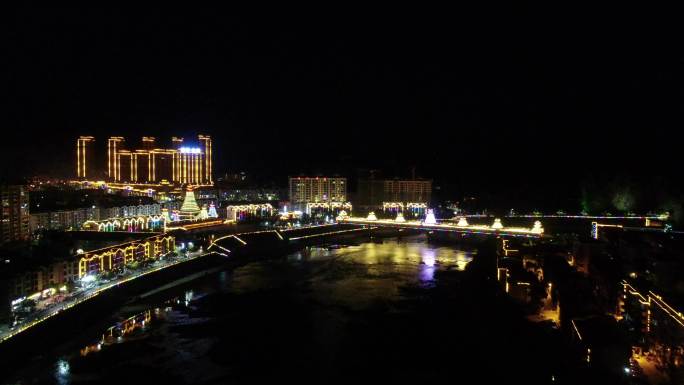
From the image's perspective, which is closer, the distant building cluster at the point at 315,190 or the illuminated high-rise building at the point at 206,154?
the distant building cluster at the point at 315,190

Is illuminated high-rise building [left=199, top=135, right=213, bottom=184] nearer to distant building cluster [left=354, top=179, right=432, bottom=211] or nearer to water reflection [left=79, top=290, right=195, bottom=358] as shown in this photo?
distant building cluster [left=354, top=179, right=432, bottom=211]

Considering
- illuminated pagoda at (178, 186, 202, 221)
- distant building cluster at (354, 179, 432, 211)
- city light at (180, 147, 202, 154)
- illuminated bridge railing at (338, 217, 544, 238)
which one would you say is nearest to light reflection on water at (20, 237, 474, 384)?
illuminated bridge railing at (338, 217, 544, 238)

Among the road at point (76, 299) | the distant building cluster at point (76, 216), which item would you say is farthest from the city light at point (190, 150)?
the road at point (76, 299)

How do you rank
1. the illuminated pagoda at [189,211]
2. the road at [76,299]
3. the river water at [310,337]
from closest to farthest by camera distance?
the river water at [310,337] < the road at [76,299] < the illuminated pagoda at [189,211]

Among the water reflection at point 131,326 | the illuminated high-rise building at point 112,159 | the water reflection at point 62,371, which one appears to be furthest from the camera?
the illuminated high-rise building at point 112,159

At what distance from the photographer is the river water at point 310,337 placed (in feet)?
23.8

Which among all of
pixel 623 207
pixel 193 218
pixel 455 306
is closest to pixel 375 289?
pixel 455 306

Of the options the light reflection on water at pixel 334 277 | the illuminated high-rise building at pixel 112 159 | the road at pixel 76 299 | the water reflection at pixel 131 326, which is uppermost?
the illuminated high-rise building at pixel 112 159

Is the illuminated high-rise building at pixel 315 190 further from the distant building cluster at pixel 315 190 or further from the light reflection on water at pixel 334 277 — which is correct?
the light reflection on water at pixel 334 277

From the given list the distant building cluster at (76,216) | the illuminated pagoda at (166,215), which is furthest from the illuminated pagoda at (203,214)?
the distant building cluster at (76,216)

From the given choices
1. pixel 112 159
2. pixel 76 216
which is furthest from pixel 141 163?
pixel 76 216

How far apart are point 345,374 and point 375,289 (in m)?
4.78

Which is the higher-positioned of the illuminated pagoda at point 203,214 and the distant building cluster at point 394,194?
the distant building cluster at point 394,194

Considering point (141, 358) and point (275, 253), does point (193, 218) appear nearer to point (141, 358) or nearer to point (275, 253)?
point (275, 253)
